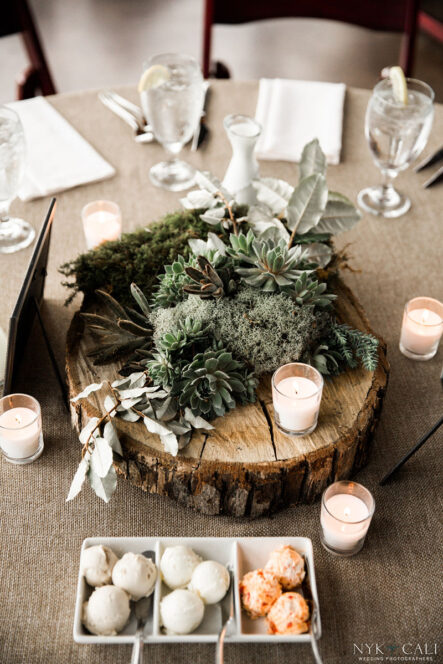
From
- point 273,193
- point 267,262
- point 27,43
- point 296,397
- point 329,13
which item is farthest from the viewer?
point 329,13

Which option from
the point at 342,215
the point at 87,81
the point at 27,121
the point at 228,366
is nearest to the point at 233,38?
the point at 87,81

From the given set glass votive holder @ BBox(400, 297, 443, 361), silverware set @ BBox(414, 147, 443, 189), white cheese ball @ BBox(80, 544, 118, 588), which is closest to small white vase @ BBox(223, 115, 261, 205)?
glass votive holder @ BBox(400, 297, 443, 361)

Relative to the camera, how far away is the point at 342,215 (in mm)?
1138

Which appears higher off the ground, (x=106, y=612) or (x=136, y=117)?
(x=136, y=117)

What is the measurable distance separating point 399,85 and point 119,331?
722 mm

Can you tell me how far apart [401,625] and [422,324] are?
48 centimetres

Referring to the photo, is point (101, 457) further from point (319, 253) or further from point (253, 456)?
point (319, 253)

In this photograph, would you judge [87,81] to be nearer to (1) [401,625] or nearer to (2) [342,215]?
(2) [342,215]

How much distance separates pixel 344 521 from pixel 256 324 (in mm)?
304

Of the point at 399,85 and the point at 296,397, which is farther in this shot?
the point at 399,85

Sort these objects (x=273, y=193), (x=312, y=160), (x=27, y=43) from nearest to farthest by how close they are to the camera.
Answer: (x=312, y=160) < (x=273, y=193) < (x=27, y=43)

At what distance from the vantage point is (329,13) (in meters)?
1.97

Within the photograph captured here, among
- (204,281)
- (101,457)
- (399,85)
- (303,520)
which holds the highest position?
(399,85)

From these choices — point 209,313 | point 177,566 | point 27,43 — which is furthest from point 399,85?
point 27,43
